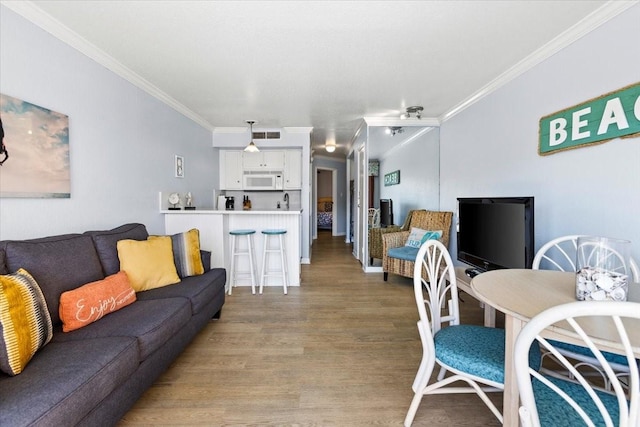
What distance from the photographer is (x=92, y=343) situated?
138 centimetres

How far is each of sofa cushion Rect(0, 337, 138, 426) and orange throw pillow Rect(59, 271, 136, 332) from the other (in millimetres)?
210

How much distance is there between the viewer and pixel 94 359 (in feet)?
4.10

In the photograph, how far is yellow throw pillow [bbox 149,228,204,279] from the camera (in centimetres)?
256

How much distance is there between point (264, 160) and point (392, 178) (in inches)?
98.7

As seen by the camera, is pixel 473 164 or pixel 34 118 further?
pixel 473 164

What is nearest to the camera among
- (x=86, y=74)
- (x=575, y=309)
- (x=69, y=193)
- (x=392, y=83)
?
(x=575, y=309)

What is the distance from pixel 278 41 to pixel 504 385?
8.26ft

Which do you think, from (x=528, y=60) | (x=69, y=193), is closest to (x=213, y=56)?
(x=69, y=193)

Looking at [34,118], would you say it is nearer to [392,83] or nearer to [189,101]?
[189,101]

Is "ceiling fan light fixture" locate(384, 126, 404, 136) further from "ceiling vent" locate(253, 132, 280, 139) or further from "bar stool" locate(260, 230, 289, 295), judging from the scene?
"bar stool" locate(260, 230, 289, 295)

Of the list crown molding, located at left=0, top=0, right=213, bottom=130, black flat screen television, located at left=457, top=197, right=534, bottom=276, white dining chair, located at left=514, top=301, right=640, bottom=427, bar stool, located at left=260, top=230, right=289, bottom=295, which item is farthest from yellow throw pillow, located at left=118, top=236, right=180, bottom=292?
black flat screen television, located at left=457, top=197, right=534, bottom=276

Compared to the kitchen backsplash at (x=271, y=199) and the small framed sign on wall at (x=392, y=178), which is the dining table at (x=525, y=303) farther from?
the kitchen backsplash at (x=271, y=199)

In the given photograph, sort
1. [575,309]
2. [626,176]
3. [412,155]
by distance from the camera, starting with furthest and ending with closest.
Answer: [412,155]
[626,176]
[575,309]

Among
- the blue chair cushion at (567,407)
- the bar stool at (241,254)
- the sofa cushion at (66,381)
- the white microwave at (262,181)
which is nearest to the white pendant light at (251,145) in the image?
the white microwave at (262,181)
